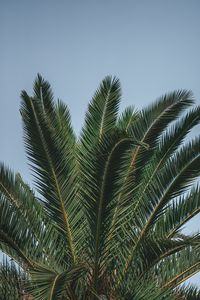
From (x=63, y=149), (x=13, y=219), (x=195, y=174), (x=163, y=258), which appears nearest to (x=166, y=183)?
(x=195, y=174)

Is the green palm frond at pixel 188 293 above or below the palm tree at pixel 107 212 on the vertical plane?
below

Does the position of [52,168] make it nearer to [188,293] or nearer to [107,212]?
[107,212]

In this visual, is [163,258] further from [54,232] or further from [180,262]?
[54,232]

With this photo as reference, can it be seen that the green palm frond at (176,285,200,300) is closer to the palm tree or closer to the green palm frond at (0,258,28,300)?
the palm tree

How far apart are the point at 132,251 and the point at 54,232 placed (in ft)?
3.89

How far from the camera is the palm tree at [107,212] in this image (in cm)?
771

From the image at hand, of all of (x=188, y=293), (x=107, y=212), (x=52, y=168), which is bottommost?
(x=188, y=293)

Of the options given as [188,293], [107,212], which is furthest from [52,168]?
[188,293]

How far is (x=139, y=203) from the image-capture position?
28.9ft

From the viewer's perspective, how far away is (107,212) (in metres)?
7.77

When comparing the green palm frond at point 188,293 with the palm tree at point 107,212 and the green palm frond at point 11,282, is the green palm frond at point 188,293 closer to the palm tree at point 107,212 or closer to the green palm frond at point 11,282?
the palm tree at point 107,212

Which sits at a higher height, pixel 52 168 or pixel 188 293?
pixel 52 168

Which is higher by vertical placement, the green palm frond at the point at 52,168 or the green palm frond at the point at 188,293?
the green palm frond at the point at 52,168

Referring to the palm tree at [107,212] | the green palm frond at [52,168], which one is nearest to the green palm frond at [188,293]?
the palm tree at [107,212]
